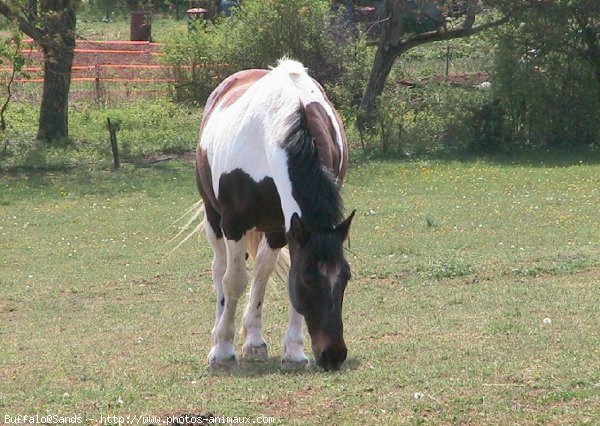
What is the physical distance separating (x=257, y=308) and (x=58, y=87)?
1793 cm

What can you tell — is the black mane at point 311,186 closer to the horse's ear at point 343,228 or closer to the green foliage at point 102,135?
the horse's ear at point 343,228

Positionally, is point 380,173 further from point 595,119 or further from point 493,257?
point 493,257

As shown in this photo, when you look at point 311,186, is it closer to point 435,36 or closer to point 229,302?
point 229,302

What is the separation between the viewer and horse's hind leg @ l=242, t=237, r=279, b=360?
25.2 ft

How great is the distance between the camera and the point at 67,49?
23.8 m

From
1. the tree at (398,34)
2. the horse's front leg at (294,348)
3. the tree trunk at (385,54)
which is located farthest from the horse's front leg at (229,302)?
the tree trunk at (385,54)

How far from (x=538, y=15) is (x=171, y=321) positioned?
16520 mm

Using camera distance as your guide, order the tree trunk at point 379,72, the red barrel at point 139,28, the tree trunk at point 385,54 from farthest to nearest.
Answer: the red barrel at point 139,28, the tree trunk at point 379,72, the tree trunk at point 385,54

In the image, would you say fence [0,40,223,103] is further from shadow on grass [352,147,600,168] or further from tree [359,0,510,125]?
shadow on grass [352,147,600,168]

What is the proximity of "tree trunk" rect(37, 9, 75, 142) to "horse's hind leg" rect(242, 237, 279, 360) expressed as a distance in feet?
54.8

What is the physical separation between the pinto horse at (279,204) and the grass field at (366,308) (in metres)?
0.35

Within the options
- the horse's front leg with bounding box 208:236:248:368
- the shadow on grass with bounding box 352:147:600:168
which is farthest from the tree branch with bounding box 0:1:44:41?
the horse's front leg with bounding box 208:236:248:368

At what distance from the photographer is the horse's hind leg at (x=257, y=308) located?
25.2 feet

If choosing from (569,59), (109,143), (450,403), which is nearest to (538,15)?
(569,59)
